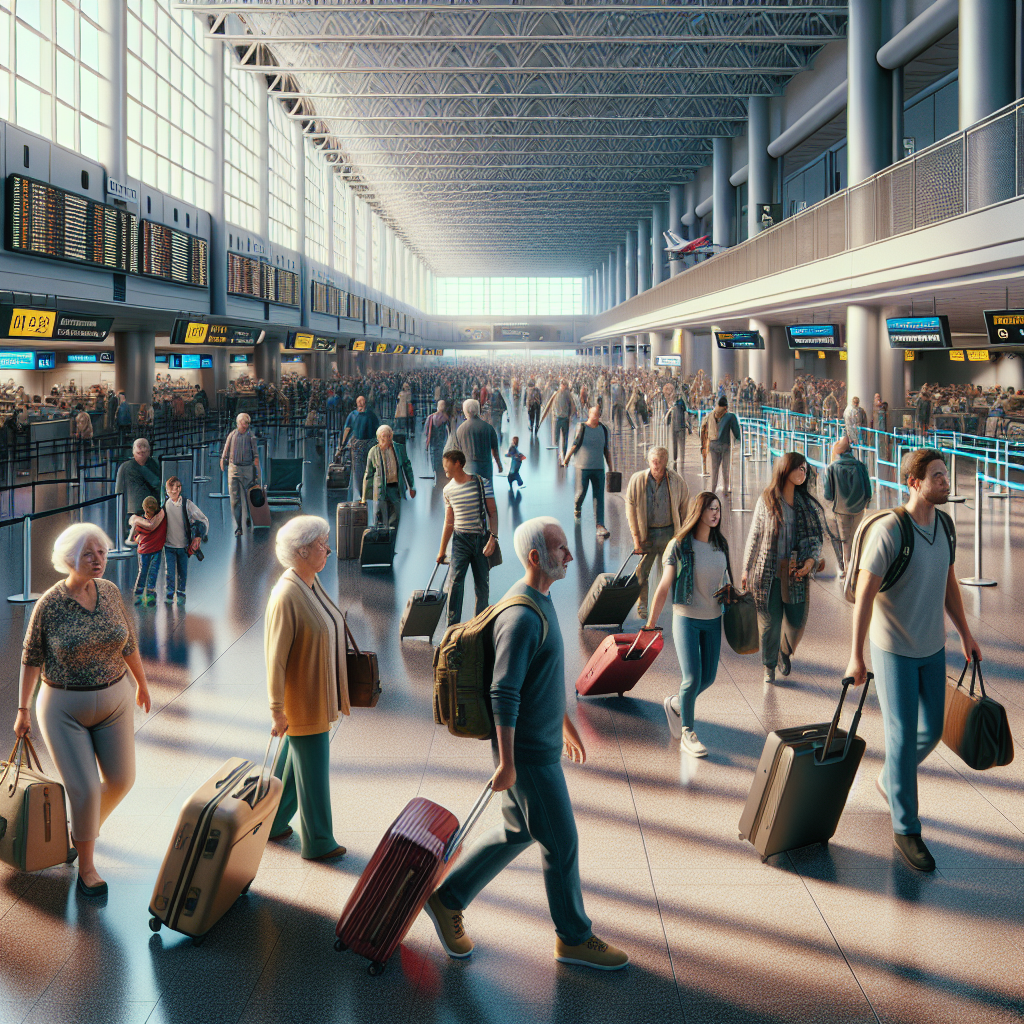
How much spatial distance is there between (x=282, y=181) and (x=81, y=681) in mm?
44505

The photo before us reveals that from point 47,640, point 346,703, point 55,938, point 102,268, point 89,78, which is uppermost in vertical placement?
point 89,78

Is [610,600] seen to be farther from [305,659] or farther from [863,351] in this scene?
[863,351]

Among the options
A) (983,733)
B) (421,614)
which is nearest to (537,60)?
(421,614)

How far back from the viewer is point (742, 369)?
4559cm

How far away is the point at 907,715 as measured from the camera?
4848mm

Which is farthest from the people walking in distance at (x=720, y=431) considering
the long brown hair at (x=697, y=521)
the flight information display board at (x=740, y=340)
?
the flight information display board at (x=740, y=340)

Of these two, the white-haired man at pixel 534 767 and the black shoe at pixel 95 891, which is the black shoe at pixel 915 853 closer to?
the white-haired man at pixel 534 767

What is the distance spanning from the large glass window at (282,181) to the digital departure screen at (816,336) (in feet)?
79.1

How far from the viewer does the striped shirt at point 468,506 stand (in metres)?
8.95

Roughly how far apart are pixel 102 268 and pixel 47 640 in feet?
60.6

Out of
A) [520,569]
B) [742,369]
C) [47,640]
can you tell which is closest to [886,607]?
[47,640]

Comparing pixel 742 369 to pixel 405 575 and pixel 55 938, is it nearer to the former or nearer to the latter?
pixel 405 575

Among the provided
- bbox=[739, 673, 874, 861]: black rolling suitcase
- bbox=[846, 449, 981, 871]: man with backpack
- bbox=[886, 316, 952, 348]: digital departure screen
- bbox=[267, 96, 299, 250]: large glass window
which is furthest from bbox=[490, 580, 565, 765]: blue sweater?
bbox=[267, 96, 299, 250]: large glass window

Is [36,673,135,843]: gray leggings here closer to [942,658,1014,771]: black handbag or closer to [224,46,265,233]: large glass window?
[942,658,1014,771]: black handbag
